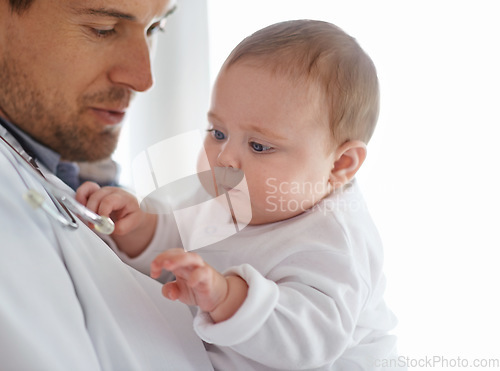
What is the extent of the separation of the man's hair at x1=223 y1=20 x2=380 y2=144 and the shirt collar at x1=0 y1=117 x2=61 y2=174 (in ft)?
1.81

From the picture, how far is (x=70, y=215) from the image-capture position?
83cm

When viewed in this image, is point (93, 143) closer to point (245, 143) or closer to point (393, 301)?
point (245, 143)

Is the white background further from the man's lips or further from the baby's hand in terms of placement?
the baby's hand

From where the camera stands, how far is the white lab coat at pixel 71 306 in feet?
2.05

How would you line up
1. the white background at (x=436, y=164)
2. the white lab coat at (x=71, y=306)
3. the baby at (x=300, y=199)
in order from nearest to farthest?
the white lab coat at (x=71, y=306), the baby at (x=300, y=199), the white background at (x=436, y=164)

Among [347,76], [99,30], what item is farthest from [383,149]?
[99,30]

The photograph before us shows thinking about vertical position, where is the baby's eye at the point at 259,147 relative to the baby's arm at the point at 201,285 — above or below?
above

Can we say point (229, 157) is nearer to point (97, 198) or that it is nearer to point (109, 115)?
point (97, 198)

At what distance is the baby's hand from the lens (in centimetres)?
95

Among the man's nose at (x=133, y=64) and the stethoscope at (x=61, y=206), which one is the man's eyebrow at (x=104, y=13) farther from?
the stethoscope at (x=61, y=206)

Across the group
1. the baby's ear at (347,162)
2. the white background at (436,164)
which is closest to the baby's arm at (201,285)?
the baby's ear at (347,162)

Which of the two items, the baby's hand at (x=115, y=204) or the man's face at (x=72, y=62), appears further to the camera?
the man's face at (x=72, y=62)

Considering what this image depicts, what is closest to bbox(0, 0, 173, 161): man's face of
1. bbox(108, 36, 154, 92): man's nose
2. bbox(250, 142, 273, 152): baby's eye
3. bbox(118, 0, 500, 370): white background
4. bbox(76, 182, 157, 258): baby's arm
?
bbox(108, 36, 154, 92): man's nose

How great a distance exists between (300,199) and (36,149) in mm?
677
